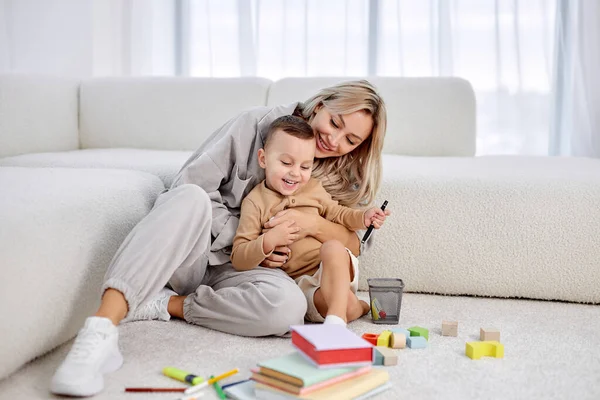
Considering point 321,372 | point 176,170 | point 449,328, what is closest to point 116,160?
point 176,170

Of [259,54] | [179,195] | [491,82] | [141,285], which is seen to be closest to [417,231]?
[179,195]

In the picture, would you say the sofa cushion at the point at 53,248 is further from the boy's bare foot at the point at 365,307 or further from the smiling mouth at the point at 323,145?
the boy's bare foot at the point at 365,307

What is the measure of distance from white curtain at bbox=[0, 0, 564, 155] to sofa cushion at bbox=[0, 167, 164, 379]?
6.58ft

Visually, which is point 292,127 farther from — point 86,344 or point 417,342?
point 86,344

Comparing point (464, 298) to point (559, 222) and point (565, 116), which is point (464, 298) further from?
→ point (565, 116)

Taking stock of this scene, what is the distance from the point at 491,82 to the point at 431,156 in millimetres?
1035

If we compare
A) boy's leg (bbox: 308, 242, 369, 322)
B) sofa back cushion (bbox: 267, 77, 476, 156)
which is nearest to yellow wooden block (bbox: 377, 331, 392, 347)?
boy's leg (bbox: 308, 242, 369, 322)

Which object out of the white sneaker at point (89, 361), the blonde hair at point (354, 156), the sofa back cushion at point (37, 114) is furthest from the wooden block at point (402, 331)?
the sofa back cushion at point (37, 114)

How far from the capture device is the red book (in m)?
1.07

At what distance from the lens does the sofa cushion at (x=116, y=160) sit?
196cm

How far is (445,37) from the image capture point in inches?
130

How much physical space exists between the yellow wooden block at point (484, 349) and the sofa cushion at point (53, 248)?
764mm

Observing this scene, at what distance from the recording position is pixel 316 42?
11.2 ft

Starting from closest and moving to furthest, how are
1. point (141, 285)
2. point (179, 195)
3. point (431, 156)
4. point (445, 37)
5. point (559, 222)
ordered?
1. point (141, 285)
2. point (179, 195)
3. point (559, 222)
4. point (431, 156)
5. point (445, 37)
